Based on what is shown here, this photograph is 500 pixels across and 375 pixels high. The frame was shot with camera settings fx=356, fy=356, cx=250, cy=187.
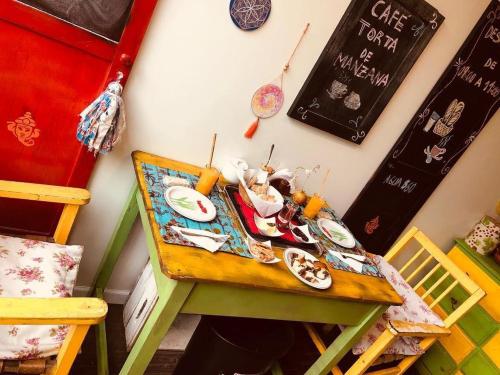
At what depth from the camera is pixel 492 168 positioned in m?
3.00

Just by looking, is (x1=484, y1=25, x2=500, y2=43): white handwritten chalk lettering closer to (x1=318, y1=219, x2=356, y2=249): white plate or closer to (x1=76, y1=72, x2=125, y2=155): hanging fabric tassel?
(x1=318, y1=219, x2=356, y2=249): white plate

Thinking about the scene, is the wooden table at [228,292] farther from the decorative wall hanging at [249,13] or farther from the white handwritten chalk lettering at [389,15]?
the white handwritten chalk lettering at [389,15]

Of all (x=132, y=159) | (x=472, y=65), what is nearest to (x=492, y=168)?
(x=472, y=65)

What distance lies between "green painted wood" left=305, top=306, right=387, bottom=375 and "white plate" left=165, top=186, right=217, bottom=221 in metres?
0.92

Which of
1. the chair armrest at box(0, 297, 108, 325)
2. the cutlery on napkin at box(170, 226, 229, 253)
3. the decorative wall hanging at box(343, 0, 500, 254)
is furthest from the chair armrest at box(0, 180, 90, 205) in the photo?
the decorative wall hanging at box(343, 0, 500, 254)

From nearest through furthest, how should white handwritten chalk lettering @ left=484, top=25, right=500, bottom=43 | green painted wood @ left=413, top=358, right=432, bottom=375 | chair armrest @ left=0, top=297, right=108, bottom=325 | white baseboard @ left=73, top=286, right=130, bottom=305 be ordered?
1. chair armrest @ left=0, top=297, right=108, bottom=325
2. white baseboard @ left=73, top=286, right=130, bottom=305
3. white handwritten chalk lettering @ left=484, top=25, right=500, bottom=43
4. green painted wood @ left=413, top=358, right=432, bottom=375

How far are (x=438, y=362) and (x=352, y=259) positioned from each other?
5.34 feet

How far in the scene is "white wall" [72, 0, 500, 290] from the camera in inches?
64.5

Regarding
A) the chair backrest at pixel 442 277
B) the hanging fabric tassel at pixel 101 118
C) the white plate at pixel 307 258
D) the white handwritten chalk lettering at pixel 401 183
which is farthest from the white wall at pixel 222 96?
the white plate at pixel 307 258

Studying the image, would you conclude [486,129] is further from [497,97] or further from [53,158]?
[53,158]

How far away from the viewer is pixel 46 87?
1474mm

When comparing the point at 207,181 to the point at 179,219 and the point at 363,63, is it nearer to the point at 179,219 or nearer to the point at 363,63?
the point at 179,219

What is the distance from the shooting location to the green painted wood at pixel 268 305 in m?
1.32

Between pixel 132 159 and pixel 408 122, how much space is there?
5.99 feet
